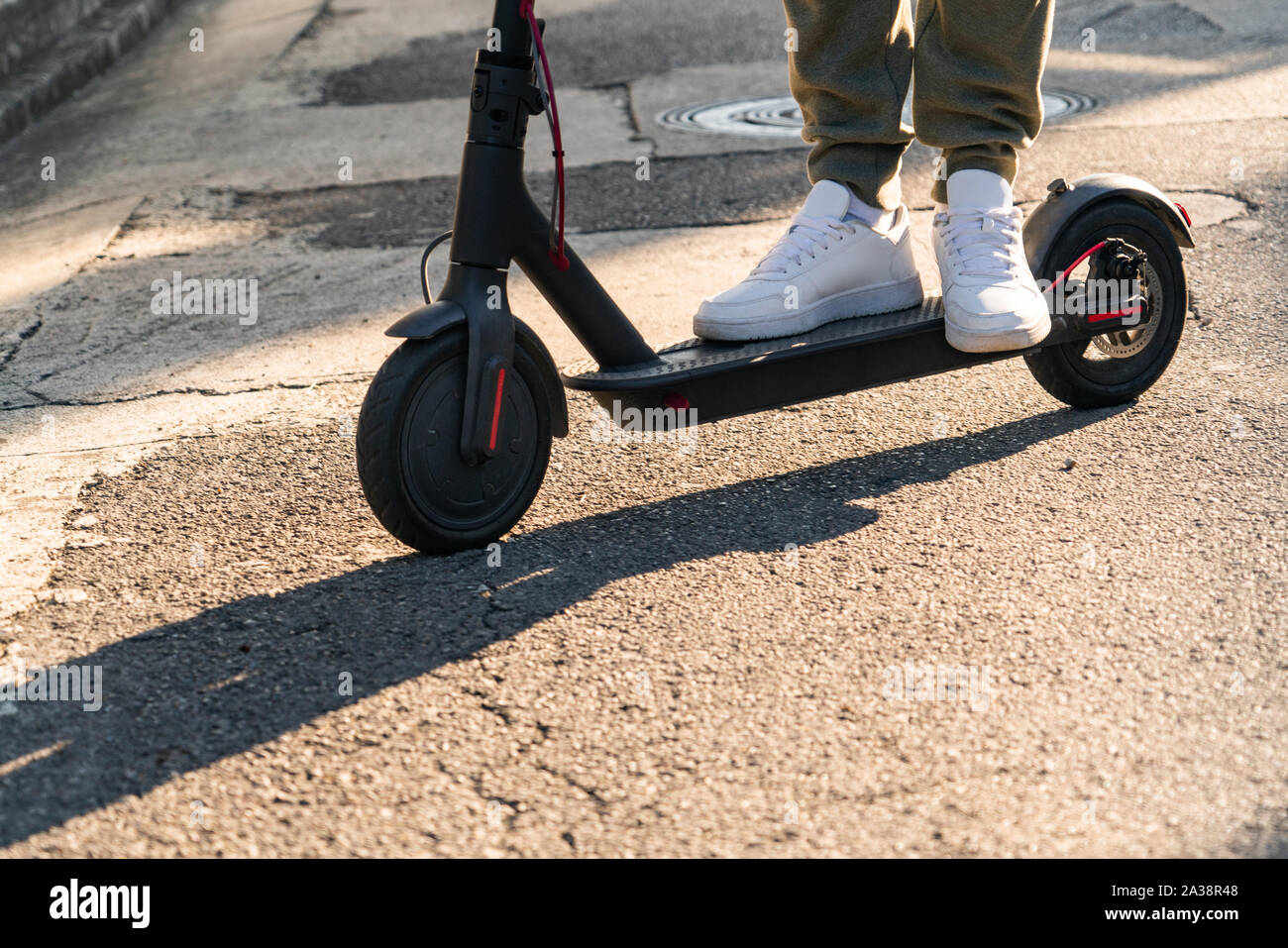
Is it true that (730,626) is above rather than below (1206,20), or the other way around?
below

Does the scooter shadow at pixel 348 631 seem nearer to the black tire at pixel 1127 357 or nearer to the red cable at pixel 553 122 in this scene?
the black tire at pixel 1127 357

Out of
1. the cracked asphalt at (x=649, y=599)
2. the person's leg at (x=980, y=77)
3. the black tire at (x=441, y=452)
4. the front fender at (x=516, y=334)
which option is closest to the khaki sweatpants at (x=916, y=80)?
the person's leg at (x=980, y=77)

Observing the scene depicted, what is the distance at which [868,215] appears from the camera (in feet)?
8.66

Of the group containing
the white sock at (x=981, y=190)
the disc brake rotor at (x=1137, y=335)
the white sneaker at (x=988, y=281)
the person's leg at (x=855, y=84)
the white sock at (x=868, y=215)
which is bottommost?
the disc brake rotor at (x=1137, y=335)

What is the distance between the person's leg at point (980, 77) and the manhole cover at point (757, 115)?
265 cm

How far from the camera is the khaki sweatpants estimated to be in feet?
8.39

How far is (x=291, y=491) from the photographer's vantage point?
2639mm

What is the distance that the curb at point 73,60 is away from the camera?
262 inches

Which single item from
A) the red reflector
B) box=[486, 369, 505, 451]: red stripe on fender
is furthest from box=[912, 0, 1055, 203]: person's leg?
box=[486, 369, 505, 451]: red stripe on fender

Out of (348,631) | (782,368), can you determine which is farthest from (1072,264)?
(348,631)

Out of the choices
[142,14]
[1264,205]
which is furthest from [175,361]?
[142,14]

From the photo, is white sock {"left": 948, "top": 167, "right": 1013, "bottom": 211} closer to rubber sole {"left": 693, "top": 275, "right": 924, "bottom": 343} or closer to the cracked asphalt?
rubber sole {"left": 693, "top": 275, "right": 924, "bottom": 343}

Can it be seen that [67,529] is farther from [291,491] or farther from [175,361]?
[175,361]
